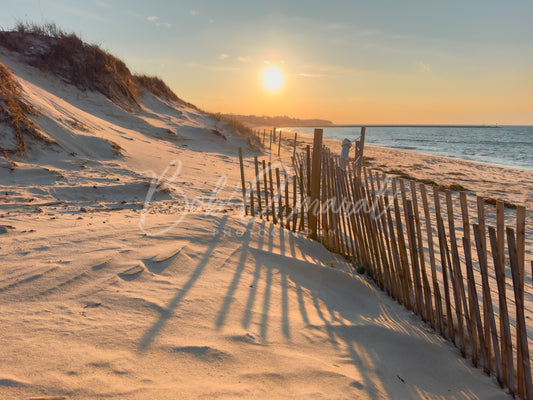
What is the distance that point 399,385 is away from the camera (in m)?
1.91

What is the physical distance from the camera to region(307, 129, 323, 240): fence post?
13.5ft

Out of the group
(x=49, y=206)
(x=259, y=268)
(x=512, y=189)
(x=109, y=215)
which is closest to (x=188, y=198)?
(x=109, y=215)

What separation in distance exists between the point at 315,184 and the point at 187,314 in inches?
105

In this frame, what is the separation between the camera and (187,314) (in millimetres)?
2064

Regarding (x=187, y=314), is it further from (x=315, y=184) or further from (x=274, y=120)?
(x=274, y=120)

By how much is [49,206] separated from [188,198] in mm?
1970

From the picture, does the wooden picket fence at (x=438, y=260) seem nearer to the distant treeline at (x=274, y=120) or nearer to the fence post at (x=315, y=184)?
the fence post at (x=315, y=184)

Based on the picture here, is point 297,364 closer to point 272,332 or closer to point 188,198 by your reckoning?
point 272,332

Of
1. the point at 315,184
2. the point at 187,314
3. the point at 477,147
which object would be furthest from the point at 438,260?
the point at 477,147

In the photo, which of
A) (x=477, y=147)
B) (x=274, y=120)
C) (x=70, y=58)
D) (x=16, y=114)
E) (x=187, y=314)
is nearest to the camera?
(x=187, y=314)

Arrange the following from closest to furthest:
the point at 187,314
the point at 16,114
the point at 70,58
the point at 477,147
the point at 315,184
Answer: the point at 187,314 < the point at 315,184 < the point at 16,114 < the point at 70,58 < the point at 477,147

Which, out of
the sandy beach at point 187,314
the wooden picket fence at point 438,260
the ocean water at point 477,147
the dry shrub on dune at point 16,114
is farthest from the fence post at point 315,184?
the ocean water at point 477,147

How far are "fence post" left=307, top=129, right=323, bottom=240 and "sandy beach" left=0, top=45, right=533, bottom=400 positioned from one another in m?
0.37

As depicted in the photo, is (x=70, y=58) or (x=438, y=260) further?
(x=70, y=58)
